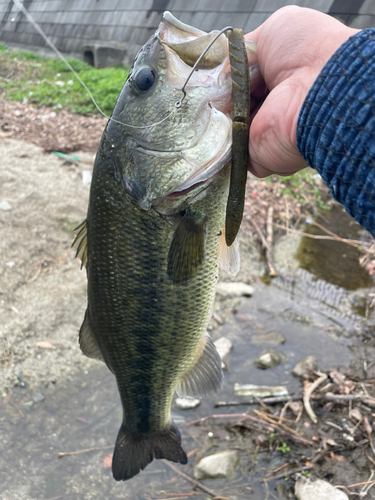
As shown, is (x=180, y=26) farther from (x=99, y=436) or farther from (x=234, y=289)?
(x=234, y=289)

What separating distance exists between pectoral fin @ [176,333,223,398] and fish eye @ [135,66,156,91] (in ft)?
4.07

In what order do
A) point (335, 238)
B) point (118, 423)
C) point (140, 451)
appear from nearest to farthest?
point (140, 451)
point (118, 423)
point (335, 238)

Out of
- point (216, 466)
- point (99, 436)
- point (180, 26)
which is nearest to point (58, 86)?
point (99, 436)

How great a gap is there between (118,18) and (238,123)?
11413 millimetres

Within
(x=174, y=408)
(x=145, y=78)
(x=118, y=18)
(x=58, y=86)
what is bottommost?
(x=58, y=86)

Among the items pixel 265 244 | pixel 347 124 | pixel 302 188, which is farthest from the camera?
pixel 302 188

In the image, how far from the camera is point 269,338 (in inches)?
162

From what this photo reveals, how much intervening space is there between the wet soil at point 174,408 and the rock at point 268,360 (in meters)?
0.06

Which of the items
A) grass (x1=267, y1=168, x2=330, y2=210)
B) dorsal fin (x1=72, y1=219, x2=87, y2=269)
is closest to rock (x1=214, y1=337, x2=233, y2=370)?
dorsal fin (x1=72, y1=219, x2=87, y2=269)

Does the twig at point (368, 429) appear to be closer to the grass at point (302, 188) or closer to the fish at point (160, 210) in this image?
the fish at point (160, 210)

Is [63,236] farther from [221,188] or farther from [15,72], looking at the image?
[15,72]

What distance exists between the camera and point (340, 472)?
293 cm

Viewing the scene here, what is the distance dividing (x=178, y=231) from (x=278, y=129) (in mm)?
545

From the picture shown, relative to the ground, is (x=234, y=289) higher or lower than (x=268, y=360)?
lower
